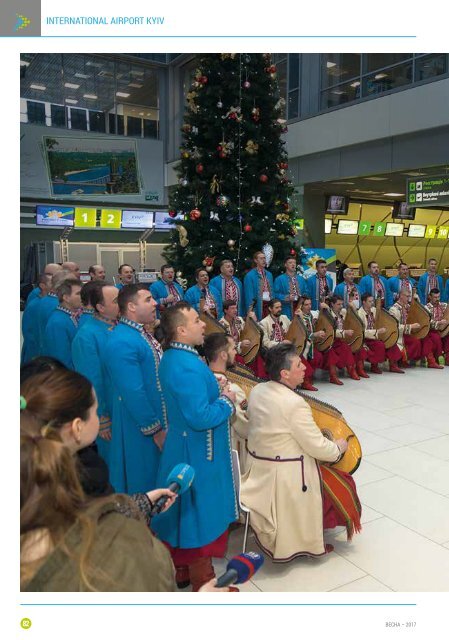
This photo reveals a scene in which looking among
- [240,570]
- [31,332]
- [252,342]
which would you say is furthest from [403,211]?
[240,570]

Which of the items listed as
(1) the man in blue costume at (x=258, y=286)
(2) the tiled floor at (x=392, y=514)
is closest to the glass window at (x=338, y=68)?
(1) the man in blue costume at (x=258, y=286)

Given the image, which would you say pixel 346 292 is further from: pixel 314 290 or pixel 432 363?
pixel 432 363

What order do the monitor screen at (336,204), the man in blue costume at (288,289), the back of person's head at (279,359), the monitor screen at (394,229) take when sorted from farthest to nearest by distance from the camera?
the monitor screen at (394,229) → the monitor screen at (336,204) → the man in blue costume at (288,289) → the back of person's head at (279,359)

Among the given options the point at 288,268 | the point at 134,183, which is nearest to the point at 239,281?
the point at 288,268

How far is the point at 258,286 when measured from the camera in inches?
281

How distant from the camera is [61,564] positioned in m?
1.03

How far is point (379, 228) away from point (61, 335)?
47.7 feet

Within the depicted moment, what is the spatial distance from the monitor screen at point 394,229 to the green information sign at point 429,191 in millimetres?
7316

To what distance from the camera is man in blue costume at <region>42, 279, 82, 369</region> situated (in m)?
3.76

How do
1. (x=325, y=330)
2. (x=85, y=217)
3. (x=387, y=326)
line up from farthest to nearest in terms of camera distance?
1. (x=85, y=217)
2. (x=387, y=326)
3. (x=325, y=330)

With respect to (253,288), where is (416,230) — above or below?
above

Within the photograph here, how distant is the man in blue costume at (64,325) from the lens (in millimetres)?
3762

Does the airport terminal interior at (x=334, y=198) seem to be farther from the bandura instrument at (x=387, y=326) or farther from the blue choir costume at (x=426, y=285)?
the blue choir costume at (x=426, y=285)
